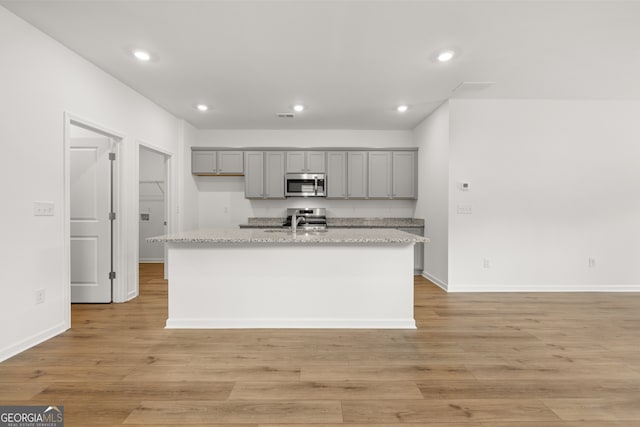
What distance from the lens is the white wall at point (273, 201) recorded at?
237 inches

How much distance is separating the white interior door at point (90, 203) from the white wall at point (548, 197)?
4.55m

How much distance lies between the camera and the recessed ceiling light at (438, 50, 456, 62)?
296cm

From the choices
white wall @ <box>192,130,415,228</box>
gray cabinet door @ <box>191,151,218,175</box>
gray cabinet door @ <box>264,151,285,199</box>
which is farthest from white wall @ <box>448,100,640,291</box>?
gray cabinet door @ <box>191,151,218,175</box>

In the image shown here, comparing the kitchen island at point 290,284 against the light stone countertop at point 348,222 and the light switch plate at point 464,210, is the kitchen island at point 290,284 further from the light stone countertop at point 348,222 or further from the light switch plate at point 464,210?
the light stone countertop at point 348,222

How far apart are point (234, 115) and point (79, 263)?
3021 mm

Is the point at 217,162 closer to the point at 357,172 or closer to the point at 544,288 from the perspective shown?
the point at 357,172

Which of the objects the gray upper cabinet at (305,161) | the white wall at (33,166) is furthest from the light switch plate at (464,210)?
the white wall at (33,166)

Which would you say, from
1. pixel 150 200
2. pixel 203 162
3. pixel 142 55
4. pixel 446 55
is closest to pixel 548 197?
pixel 446 55

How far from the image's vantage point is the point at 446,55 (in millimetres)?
3016

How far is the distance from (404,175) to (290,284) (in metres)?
3.58

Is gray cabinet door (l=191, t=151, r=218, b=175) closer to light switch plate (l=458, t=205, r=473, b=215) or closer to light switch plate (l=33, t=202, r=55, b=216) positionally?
light switch plate (l=33, t=202, r=55, b=216)

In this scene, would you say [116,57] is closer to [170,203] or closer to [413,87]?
[170,203]

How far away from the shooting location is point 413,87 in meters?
3.87

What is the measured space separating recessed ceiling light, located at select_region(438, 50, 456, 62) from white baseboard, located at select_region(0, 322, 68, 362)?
176 inches
